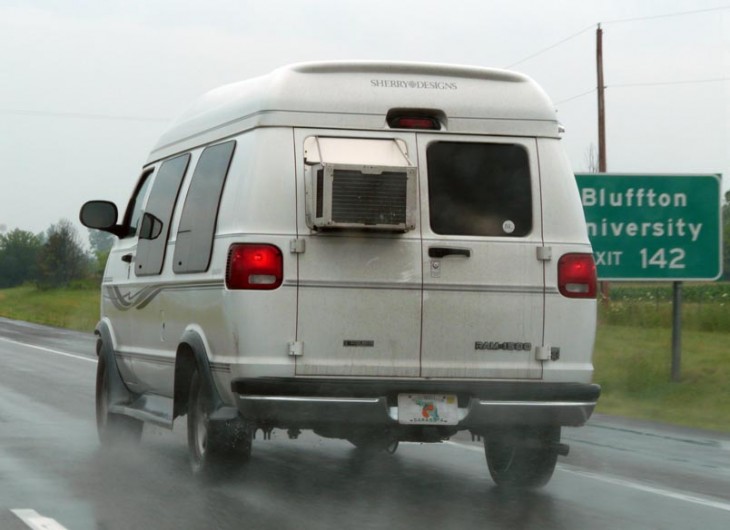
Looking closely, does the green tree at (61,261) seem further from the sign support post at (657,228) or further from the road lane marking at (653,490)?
the road lane marking at (653,490)

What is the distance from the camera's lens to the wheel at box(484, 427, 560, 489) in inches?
333

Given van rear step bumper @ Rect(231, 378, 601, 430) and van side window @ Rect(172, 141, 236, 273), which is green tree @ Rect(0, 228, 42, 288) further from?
van rear step bumper @ Rect(231, 378, 601, 430)

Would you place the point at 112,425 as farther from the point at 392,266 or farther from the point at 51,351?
the point at 51,351

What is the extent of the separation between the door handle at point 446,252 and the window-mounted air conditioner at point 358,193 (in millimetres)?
232

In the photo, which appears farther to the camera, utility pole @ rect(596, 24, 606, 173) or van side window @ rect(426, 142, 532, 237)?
utility pole @ rect(596, 24, 606, 173)

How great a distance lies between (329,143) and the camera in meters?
8.03

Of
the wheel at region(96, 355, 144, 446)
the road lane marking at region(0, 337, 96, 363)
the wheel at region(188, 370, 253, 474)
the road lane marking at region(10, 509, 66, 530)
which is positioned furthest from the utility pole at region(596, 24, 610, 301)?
the road lane marking at region(10, 509, 66, 530)

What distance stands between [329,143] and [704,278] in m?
10.3

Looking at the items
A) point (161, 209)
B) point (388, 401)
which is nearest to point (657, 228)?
point (161, 209)

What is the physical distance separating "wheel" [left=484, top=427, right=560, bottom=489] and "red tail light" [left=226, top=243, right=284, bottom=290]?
1731 millimetres

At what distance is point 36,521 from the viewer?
7449mm

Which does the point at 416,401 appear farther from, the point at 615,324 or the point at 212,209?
the point at 615,324

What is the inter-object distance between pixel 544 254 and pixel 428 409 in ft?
3.65

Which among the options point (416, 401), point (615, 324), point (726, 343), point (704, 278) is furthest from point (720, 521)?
point (615, 324)
